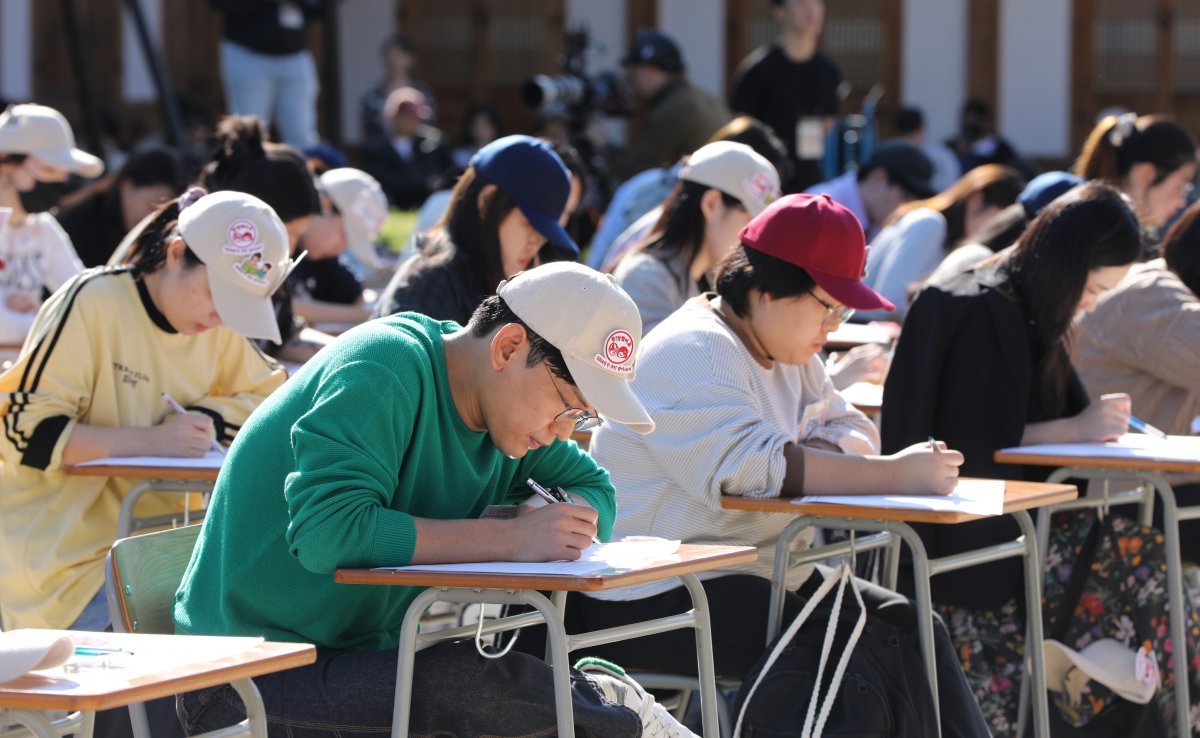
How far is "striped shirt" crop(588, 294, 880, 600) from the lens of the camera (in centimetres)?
303

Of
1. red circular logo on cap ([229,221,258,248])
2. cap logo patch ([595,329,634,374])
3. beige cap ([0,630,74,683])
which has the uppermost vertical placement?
red circular logo on cap ([229,221,258,248])

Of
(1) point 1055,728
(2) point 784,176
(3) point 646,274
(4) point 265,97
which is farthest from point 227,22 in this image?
(1) point 1055,728

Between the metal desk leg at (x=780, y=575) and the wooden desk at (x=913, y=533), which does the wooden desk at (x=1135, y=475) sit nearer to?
the wooden desk at (x=913, y=533)

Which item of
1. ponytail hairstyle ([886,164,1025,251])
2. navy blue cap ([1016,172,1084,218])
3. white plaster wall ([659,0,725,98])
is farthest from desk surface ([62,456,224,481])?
white plaster wall ([659,0,725,98])

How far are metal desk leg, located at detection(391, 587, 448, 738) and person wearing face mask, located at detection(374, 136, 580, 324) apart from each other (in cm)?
174

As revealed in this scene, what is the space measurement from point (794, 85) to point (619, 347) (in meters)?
6.27

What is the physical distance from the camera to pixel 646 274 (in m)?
4.52

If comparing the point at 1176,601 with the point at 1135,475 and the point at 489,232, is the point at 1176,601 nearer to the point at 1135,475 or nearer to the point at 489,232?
the point at 1135,475

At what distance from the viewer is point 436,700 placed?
2.33 meters

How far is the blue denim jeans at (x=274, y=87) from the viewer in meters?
8.41

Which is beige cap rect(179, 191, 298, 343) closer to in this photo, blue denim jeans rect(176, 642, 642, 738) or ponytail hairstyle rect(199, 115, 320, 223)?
ponytail hairstyle rect(199, 115, 320, 223)

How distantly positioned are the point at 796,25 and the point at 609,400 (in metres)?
6.36

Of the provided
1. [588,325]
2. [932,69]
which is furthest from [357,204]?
[932,69]

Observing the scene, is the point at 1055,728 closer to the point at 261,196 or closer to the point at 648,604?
the point at 648,604
